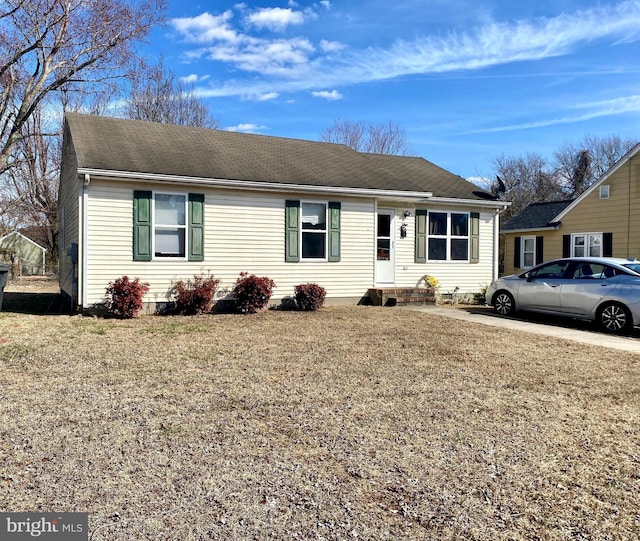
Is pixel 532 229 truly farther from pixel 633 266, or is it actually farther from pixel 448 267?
pixel 633 266

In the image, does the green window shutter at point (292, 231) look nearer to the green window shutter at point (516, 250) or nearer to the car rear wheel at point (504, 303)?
the car rear wheel at point (504, 303)

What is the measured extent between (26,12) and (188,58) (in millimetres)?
4935

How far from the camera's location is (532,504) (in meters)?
2.90

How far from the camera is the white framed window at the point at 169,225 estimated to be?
10.8 meters

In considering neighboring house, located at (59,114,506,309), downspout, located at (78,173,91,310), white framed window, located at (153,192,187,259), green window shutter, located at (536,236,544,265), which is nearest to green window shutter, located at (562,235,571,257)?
green window shutter, located at (536,236,544,265)

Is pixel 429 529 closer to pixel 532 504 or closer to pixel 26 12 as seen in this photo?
pixel 532 504

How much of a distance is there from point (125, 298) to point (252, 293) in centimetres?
266

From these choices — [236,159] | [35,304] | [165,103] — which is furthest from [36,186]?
[236,159]

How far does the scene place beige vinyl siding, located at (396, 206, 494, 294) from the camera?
1378cm

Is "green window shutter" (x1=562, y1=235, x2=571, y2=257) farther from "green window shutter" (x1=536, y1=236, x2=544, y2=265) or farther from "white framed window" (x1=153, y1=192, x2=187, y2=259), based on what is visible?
"white framed window" (x1=153, y1=192, x2=187, y2=259)

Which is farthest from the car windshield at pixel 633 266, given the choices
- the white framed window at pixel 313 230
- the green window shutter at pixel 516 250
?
the green window shutter at pixel 516 250

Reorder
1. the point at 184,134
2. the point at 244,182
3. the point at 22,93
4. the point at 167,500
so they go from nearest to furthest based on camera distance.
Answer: the point at 167,500 → the point at 244,182 → the point at 184,134 → the point at 22,93

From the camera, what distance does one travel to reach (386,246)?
1370 centimetres

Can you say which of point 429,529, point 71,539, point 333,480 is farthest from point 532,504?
point 71,539
